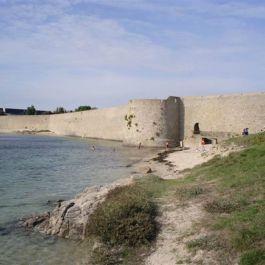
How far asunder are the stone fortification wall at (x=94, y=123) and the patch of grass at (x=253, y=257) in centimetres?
4054

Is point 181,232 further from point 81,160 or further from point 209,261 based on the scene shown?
point 81,160

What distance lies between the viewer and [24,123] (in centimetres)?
8131

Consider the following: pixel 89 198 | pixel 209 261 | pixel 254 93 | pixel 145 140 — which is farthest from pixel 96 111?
pixel 209 261

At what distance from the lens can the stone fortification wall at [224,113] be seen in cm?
3316

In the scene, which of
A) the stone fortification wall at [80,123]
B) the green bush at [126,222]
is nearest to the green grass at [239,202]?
the green bush at [126,222]

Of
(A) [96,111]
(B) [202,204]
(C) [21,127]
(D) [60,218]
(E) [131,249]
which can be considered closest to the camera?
(E) [131,249]

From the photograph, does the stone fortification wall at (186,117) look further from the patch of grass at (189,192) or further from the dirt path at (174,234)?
the dirt path at (174,234)

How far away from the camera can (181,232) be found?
324 inches

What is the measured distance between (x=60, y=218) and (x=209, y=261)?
14.3ft

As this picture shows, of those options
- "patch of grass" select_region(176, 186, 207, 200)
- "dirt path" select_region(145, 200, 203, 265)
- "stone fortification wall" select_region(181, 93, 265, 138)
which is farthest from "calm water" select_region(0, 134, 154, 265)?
"stone fortification wall" select_region(181, 93, 265, 138)

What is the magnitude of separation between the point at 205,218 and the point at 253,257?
2114 millimetres

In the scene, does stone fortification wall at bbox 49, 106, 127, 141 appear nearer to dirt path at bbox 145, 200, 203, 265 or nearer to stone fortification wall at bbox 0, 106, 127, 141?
stone fortification wall at bbox 0, 106, 127, 141

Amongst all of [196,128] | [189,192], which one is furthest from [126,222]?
[196,128]

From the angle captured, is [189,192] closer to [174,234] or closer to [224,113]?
[174,234]
